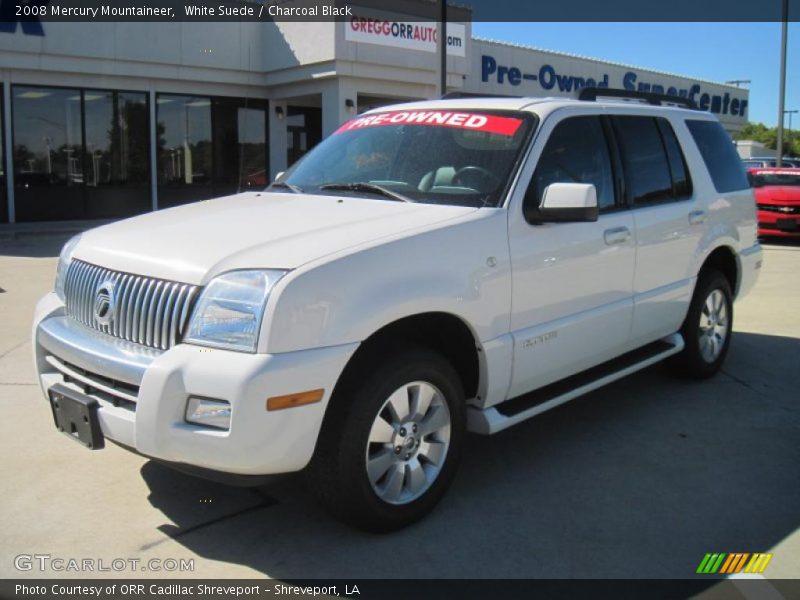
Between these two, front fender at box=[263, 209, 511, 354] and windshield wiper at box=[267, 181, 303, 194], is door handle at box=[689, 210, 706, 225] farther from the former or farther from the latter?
windshield wiper at box=[267, 181, 303, 194]

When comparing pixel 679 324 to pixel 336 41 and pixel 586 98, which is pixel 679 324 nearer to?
pixel 586 98

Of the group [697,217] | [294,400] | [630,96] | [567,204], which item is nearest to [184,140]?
[630,96]

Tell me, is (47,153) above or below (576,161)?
above

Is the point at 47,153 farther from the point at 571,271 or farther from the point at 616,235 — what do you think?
the point at 571,271

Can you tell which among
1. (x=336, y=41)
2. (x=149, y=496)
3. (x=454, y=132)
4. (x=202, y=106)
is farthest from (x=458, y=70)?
(x=149, y=496)

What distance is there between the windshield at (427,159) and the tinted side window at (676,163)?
5.12ft

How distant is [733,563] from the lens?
3334mm

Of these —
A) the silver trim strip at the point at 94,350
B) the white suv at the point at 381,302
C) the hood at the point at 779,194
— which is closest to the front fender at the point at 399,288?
the white suv at the point at 381,302

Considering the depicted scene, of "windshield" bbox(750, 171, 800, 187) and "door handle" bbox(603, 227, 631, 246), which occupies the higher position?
"windshield" bbox(750, 171, 800, 187)

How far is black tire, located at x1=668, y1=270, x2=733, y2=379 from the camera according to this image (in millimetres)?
5664

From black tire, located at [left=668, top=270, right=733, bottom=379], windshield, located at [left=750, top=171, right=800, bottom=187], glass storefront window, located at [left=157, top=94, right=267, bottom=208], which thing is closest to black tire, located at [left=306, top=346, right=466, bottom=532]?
black tire, located at [left=668, top=270, right=733, bottom=379]

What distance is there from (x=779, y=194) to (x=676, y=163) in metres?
11.6

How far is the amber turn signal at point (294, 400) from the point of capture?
295cm

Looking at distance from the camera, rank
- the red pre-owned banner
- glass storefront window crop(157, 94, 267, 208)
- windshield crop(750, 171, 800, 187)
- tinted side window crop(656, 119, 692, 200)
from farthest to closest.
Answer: glass storefront window crop(157, 94, 267, 208), windshield crop(750, 171, 800, 187), tinted side window crop(656, 119, 692, 200), the red pre-owned banner
